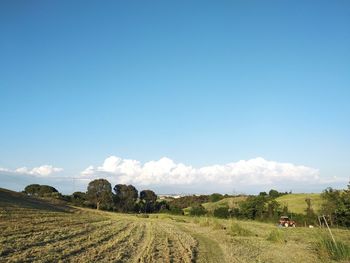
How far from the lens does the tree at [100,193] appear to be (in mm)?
115938

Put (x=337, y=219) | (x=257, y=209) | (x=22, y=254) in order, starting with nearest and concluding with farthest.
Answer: (x=22, y=254) < (x=337, y=219) < (x=257, y=209)

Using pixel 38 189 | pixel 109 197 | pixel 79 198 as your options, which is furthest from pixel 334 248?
pixel 38 189

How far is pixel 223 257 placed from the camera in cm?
2131

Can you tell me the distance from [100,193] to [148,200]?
1660 cm

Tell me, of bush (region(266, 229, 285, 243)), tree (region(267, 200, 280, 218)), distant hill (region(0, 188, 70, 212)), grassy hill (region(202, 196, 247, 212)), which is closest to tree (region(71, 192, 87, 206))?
grassy hill (region(202, 196, 247, 212))

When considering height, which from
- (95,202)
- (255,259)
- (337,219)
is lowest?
(255,259)

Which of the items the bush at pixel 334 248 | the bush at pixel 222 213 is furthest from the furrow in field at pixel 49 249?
the bush at pixel 222 213

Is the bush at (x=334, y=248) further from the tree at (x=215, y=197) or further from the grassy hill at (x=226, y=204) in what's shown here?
the tree at (x=215, y=197)

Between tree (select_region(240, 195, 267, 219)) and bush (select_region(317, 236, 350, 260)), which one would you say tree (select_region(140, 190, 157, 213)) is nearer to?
tree (select_region(240, 195, 267, 219))

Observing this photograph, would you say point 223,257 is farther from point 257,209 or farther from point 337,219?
point 257,209

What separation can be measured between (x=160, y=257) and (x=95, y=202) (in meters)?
100

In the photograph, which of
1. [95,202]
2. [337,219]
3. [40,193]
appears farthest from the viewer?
[40,193]

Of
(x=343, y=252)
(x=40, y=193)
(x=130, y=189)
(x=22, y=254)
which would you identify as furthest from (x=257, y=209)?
(x=22, y=254)

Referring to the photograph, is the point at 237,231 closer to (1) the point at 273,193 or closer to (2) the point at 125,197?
(2) the point at 125,197
